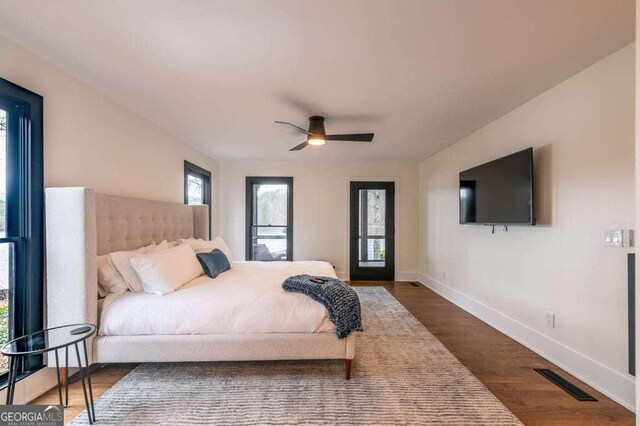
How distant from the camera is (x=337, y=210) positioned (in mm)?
5977

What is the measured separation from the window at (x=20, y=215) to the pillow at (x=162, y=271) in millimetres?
630

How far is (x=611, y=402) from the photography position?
2.02 metres

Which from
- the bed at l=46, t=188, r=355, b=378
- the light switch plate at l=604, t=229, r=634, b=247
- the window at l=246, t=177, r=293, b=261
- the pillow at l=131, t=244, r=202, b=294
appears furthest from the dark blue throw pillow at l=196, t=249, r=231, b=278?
the light switch plate at l=604, t=229, r=634, b=247

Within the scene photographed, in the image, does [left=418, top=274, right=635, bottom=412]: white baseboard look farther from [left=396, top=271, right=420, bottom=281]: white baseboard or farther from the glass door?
the glass door

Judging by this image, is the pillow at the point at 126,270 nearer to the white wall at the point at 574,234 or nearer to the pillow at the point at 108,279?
the pillow at the point at 108,279

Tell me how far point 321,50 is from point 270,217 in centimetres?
431

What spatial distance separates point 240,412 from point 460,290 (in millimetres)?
3501

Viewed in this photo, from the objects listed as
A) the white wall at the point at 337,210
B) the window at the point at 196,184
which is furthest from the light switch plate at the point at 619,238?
the window at the point at 196,184

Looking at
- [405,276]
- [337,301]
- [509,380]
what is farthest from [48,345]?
[405,276]

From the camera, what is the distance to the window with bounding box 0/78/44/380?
6.29ft

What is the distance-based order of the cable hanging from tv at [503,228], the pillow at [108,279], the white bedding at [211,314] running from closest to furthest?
the white bedding at [211,314] < the pillow at [108,279] < the cable hanging from tv at [503,228]

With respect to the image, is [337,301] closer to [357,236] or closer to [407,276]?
[357,236]

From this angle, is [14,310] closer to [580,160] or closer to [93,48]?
[93,48]

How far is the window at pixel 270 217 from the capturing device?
19.3 feet
